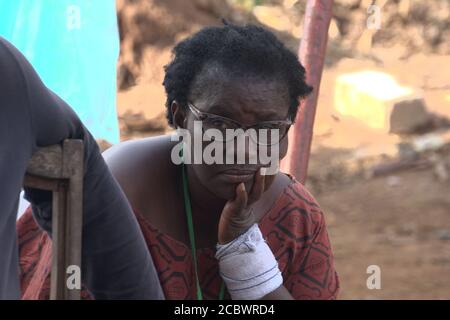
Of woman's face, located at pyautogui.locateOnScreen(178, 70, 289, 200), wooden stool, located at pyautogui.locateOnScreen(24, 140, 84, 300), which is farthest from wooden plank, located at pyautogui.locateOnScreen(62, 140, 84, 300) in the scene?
woman's face, located at pyautogui.locateOnScreen(178, 70, 289, 200)

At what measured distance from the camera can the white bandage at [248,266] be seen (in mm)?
2484

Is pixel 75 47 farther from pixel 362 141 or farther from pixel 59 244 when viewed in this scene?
pixel 362 141

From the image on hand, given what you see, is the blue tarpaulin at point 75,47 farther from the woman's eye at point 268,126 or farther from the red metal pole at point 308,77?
the woman's eye at point 268,126

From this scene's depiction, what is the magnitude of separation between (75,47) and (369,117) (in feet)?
17.1

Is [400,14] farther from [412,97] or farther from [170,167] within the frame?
[170,167]

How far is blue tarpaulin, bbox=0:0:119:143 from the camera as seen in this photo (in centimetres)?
364

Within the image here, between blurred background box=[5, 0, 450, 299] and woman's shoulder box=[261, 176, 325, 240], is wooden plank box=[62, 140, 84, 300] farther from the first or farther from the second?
blurred background box=[5, 0, 450, 299]

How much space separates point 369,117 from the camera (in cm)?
859

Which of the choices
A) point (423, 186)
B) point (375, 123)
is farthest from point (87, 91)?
point (375, 123)

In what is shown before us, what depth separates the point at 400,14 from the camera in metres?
10.7

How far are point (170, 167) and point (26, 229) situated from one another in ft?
1.52

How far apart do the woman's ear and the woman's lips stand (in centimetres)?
25

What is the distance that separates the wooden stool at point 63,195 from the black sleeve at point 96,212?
0.10 ft

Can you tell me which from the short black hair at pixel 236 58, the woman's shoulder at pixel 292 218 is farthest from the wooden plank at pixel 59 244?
the woman's shoulder at pixel 292 218
